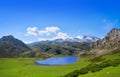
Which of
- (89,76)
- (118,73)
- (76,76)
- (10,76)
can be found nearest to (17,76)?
(10,76)

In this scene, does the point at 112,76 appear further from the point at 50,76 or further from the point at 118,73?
the point at 50,76

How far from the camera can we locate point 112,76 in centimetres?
5016

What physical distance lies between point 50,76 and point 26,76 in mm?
10652

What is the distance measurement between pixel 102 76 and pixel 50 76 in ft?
120

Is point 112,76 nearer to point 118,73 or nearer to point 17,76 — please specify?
point 118,73

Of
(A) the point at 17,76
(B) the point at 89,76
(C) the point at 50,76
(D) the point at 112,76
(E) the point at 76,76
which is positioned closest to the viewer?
(D) the point at 112,76

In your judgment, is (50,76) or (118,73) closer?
(118,73)

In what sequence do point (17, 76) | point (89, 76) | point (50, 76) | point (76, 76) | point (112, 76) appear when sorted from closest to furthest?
point (112, 76)
point (89, 76)
point (76, 76)
point (50, 76)
point (17, 76)

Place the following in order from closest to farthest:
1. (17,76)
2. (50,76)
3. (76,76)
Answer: (76,76) → (50,76) → (17,76)

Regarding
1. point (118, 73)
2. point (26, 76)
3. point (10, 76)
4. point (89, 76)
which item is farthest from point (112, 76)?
point (10, 76)

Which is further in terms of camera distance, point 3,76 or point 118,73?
point 3,76

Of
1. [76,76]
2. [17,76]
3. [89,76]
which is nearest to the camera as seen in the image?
[89,76]

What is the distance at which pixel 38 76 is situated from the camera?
89.1m

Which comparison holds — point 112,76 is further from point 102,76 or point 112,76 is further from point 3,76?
point 3,76
